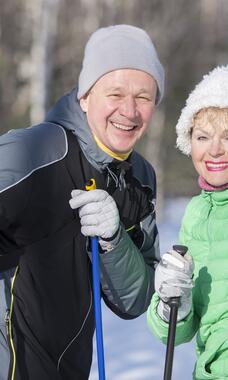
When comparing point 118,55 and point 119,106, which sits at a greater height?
point 118,55

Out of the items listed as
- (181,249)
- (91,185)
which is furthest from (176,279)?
(91,185)

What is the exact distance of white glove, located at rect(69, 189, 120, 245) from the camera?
2.45 metres

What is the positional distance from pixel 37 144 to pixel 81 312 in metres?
0.71

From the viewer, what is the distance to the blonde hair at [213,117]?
7.56 ft

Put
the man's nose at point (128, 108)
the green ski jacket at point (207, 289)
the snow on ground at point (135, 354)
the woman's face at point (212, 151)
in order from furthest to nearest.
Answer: the snow on ground at point (135, 354) < the man's nose at point (128, 108) < the woman's face at point (212, 151) < the green ski jacket at point (207, 289)

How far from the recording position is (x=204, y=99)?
2.34 metres

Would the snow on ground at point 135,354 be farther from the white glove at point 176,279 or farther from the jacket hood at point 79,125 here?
the white glove at point 176,279

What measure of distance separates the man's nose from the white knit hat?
0.25m

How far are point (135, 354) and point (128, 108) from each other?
3.01 metres

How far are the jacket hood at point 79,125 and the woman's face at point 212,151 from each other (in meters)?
0.46

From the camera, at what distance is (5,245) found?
2.54 meters

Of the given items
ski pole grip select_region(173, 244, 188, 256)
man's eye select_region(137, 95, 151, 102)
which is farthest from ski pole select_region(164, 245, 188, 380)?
man's eye select_region(137, 95, 151, 102)

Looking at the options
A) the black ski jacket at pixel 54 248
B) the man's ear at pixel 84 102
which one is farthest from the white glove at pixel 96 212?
the man's ear at pixel 84 102

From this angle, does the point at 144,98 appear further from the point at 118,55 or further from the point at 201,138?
the point at 201,138
